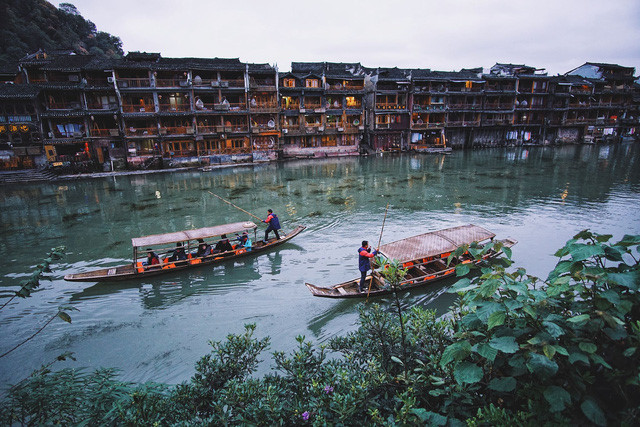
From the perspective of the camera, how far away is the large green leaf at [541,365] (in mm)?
2875

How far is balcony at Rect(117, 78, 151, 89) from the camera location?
3716 centimetres

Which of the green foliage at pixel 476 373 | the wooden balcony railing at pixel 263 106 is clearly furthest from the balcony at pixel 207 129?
the green foliage at pixel 476 373

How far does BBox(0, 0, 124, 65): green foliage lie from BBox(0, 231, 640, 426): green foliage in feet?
219

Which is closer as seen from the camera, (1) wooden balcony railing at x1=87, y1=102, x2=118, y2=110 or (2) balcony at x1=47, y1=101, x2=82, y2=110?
(2) balcony at x1=47, y1=101, x2=82, y2=110

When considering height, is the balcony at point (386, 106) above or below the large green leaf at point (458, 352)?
above

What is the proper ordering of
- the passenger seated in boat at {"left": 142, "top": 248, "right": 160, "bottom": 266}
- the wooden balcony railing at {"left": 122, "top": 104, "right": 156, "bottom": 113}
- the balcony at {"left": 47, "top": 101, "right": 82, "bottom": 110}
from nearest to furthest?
the passenger seated in boat at {"left": 142, "top": 248, "right": 160, "bottom": 266} < the balcony at {"left": 47, "top": 101, "right": 82, "bottom": 110} < the wooden balcony railing at {"left": 122, "top": 104, "right": 156, "bottom": 113}

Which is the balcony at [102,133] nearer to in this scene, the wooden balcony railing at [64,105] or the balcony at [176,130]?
the wooden balcony railing at [64,105]

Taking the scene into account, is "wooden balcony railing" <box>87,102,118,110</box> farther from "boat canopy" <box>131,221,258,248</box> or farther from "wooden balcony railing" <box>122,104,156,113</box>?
"boat canopy" <box>131,221,258,248</box>

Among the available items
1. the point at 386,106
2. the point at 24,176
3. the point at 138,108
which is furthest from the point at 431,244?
the point at 386,106

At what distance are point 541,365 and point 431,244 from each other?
32.7ft

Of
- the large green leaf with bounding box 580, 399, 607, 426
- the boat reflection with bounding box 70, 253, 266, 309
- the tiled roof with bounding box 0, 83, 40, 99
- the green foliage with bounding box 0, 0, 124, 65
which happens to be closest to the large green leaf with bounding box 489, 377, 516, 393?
the large green leaf with bounding box 580, 399, 607, 426

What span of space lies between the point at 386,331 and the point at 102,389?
4728mm

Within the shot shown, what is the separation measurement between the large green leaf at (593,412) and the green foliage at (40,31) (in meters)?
70.3

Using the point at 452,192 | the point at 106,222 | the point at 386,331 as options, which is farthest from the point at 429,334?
the point at 452,192
